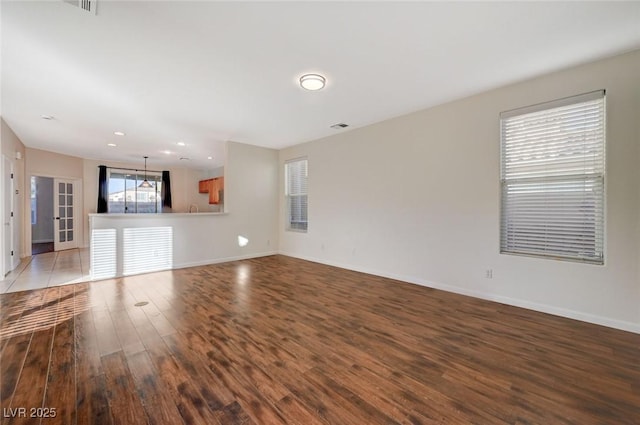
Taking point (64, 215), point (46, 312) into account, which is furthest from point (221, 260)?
point (64, 215)

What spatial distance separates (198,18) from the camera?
2.01m

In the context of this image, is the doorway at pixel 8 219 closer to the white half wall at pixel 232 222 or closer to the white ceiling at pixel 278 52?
the white ceiling at pixel 278 52

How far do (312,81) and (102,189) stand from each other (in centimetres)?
821

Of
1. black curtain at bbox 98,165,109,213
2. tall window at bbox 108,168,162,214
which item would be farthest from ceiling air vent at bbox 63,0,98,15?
tall window at bbox 108,168,162,214

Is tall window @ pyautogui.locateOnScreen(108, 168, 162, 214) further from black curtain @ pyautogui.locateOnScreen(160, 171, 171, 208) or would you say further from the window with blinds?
the window with blinds

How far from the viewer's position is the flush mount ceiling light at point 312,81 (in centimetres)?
290

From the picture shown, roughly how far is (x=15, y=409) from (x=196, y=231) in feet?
13.0

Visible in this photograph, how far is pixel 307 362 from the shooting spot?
1982 mm

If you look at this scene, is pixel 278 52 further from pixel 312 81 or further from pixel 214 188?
pixel 214 188

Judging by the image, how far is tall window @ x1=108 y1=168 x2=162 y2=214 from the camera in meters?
8.16

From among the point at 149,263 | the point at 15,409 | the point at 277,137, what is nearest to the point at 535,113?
the point at 277,137

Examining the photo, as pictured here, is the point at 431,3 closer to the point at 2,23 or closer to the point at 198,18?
the point at 198,18

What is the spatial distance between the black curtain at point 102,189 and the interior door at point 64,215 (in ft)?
1.89

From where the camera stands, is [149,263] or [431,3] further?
[149,263]
